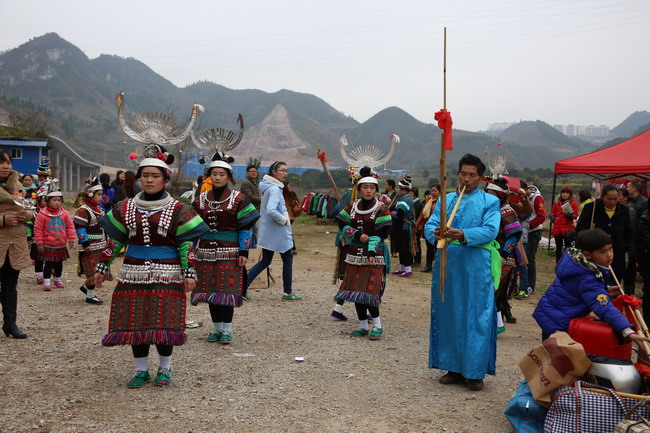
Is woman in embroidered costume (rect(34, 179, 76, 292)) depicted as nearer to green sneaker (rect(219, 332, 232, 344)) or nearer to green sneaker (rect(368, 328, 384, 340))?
green sneaker (rect(219, 332, 232, 344))

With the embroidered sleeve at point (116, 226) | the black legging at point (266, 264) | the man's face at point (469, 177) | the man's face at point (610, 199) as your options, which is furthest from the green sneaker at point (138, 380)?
the man's face at point (610, 199)

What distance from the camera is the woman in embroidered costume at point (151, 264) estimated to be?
14.4 ft

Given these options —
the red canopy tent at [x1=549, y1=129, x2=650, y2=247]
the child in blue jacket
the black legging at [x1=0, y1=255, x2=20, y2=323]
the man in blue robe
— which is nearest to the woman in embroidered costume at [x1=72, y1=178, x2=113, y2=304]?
the black legging at [x1=0, y1=255, x2=20, y2=323]

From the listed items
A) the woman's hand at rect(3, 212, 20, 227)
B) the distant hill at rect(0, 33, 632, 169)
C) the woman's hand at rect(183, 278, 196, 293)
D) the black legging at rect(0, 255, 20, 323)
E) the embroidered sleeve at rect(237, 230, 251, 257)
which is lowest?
the black legging at rect(0, 255, 20, 323)

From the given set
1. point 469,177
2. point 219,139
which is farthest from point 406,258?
point 469,177

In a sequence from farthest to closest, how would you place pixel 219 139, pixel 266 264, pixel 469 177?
pixel 266 264 → pixel 219 139 → pixel 469 177

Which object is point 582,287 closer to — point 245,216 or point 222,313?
point 245,216

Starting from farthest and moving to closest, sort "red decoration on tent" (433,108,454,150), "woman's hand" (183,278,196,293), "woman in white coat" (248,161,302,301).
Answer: "woman in white coat" (248,161,302,301) < "woman's hand" (183,278,196,293) < "red decoration on tent" (433,108,454,150)

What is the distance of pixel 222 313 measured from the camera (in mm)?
6035

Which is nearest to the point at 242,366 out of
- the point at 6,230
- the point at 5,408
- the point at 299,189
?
the point at 5,408

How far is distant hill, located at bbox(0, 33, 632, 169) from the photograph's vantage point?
7312 centimetres

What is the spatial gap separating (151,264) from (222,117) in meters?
153

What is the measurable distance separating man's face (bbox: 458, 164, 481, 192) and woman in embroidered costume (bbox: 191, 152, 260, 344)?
A: 2.19 m

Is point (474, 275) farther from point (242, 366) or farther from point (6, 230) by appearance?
point (6, 230)
